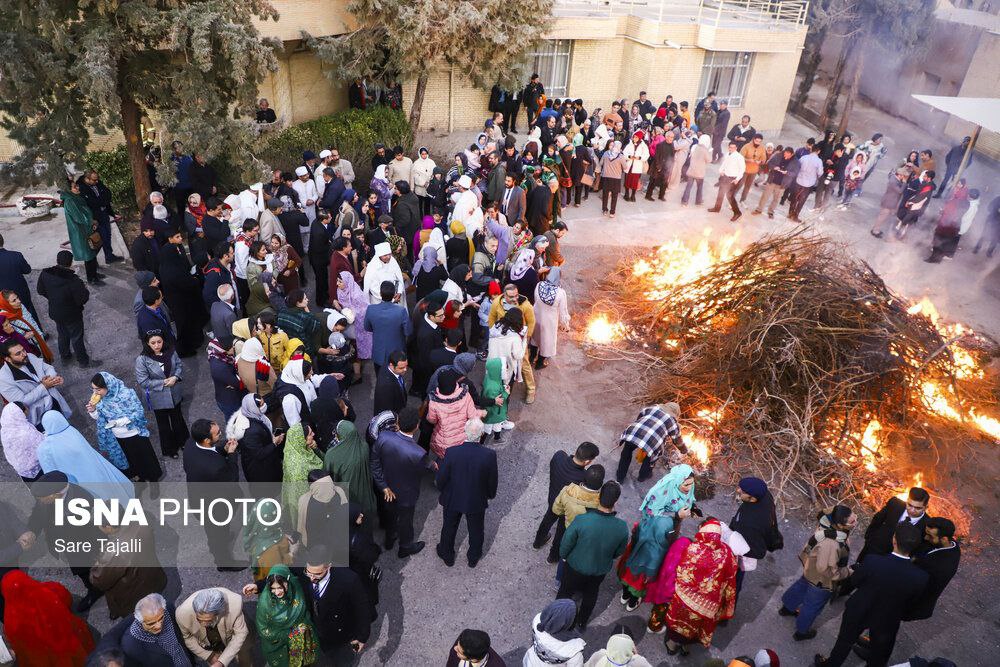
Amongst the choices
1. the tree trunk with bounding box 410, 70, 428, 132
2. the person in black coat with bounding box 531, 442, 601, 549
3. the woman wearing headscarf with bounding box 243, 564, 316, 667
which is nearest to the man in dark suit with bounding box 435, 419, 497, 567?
the person in black coat with bounding box 531, 442, 601, 549

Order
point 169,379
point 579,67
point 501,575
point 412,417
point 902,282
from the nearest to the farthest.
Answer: point 412,417 → point 501,575 → point 169,379 → point 902,282 → point 579,67

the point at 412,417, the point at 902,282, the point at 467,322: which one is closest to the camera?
the point at 412,417

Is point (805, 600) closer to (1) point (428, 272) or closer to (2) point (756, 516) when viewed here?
(2) point (756, 516)

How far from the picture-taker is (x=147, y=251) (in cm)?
902

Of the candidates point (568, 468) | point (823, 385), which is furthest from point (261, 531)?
point (823, 385)

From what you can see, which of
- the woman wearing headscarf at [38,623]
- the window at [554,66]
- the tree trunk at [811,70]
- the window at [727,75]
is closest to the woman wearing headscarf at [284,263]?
the woman wearing headscarf at [38,623]

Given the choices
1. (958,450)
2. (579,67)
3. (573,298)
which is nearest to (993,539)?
(958,450)

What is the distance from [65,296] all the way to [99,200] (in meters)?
2.90

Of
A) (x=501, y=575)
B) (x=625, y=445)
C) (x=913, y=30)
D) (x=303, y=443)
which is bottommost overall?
(x=501, y=575)

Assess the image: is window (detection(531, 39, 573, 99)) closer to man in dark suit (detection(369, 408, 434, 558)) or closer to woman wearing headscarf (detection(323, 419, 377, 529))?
man in dark suit (detection(369, 408, 434, 558))

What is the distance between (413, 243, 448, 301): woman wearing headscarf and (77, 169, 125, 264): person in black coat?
5.39 metres

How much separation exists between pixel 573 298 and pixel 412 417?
604cm

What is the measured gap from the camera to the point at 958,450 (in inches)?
318

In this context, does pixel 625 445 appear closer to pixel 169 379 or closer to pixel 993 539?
pixel 993 539
